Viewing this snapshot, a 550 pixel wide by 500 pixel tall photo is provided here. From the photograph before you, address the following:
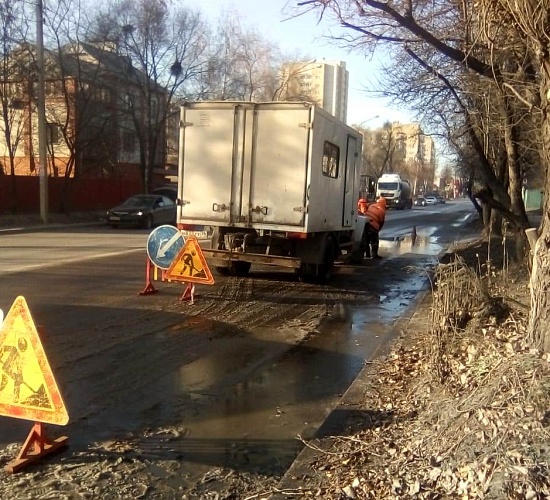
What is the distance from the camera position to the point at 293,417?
222 inches

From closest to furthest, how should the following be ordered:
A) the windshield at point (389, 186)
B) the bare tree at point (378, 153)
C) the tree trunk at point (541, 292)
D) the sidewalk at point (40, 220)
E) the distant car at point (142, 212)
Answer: the tree trunk at point (541, 292) < the sidewalk at point (40, 220) < the distant car at point (142, 212) < the windshield at point (389, 186) < the bare tree at point (378, 153)

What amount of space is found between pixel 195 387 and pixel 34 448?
1971 mm

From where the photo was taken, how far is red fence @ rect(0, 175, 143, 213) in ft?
102

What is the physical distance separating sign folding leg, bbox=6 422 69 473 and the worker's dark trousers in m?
13.6

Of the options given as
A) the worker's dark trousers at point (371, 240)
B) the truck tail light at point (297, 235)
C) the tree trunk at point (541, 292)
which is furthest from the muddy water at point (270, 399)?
the worker's dark trousers at point (371, 240)

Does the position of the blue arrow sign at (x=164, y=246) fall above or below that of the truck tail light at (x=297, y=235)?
below

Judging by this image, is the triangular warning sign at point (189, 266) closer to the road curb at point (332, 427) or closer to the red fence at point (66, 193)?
the road curb at point (332, 427)

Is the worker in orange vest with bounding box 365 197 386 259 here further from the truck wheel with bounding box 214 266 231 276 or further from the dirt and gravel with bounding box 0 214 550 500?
the dirt and gravel with bounding box 0 214 550 500

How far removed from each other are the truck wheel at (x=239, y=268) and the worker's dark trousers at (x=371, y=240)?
4866 mm

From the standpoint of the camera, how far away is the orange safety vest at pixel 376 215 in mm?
18172

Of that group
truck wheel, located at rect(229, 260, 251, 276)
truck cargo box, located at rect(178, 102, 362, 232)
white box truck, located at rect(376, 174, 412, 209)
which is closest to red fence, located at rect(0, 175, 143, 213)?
truck wheel, located at rect(229, 260, 251, 276)

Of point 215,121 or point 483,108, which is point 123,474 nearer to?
point 215,121

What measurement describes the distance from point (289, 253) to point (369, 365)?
543 centimetres

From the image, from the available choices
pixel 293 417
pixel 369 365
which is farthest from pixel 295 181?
pixel 293 417
